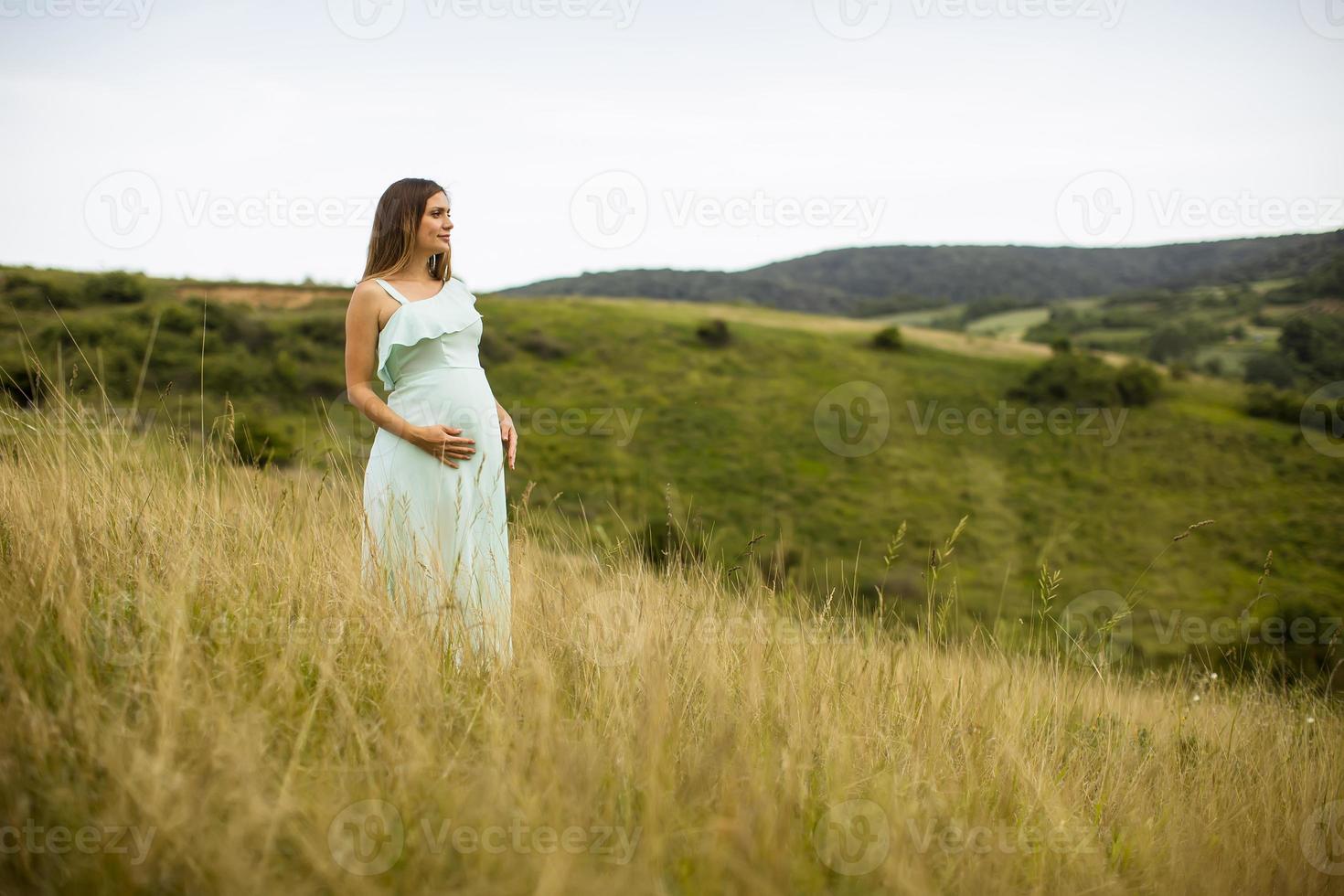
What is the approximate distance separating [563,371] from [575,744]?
54089 millimetres

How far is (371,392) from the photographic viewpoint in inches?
123

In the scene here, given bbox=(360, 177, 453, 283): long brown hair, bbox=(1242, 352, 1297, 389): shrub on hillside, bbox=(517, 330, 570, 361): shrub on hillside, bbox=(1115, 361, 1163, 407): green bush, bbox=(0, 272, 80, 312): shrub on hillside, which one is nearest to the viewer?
bbox=(360, 177, 453, 283): long brown hair

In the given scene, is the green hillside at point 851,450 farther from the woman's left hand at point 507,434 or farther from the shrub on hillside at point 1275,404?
the woman's left hand at point 507,434

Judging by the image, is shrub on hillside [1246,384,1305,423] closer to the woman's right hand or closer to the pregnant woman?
the pregnant woman

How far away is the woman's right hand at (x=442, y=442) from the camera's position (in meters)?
3.10

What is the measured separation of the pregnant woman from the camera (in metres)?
2.97

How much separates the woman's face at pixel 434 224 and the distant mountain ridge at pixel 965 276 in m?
115

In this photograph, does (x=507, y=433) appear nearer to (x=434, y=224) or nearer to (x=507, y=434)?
(x=507, y=434)

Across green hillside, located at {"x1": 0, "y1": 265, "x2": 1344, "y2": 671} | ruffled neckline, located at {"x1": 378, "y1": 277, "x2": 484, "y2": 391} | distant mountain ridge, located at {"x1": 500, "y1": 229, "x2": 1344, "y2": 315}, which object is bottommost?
green hillside, located at {"x1": 0, "y1": 265, "x2": 1344, "y2": 671}

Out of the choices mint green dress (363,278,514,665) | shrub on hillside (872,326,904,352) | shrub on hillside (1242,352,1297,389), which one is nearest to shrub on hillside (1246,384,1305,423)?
shrub on hillside (1242,352,1297,389)

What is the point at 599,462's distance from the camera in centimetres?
4491

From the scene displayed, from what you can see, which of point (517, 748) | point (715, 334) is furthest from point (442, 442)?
point (715, 334)

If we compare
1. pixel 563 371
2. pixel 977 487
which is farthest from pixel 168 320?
pixel 977 487

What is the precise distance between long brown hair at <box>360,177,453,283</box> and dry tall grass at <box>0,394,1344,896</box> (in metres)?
1.07
